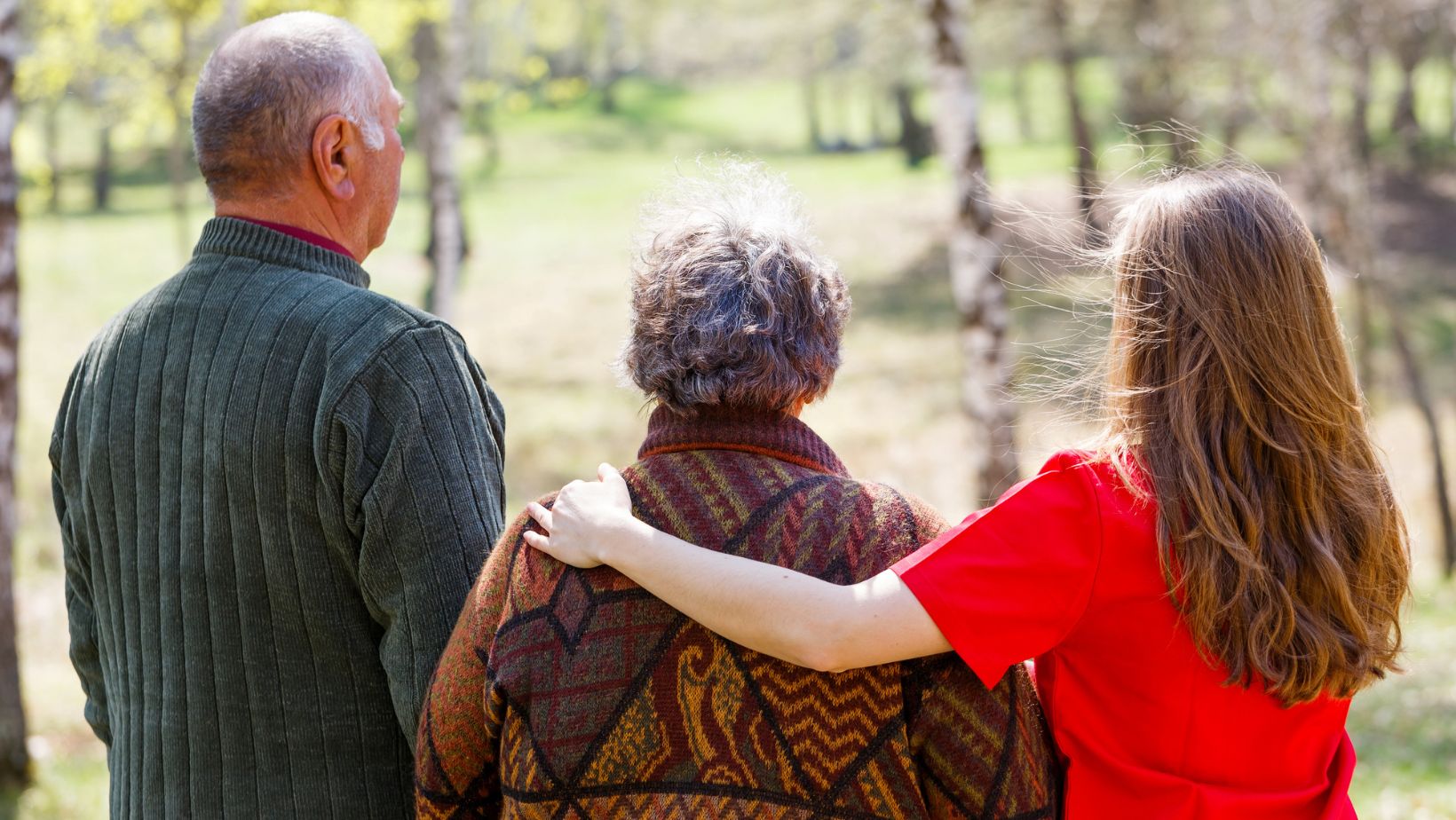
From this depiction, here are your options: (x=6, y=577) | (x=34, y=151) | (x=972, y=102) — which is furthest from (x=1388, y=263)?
(x=6, y=577)

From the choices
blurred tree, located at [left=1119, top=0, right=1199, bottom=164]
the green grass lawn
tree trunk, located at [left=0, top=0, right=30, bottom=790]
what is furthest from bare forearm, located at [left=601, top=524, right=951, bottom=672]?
blurred tree, located at [left=1119, top=0, right=1199, bottom=164]

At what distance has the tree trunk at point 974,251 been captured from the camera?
21.4 feet

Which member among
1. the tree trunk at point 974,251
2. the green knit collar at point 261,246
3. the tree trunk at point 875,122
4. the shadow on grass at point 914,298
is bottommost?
the shadow on grass at point 914,298

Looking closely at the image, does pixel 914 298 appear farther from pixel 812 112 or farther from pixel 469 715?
pixel 469 715

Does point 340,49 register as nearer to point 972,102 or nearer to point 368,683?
point 368,683

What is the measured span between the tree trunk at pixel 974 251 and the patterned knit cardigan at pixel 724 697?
464 cm

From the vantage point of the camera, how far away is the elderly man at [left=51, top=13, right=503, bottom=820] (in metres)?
2.14

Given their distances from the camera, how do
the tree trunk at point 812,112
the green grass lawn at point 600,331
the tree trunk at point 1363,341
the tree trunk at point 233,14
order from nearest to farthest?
the green grass lawn at point 600,331, the tree trunk at point 233,14, the tree trunk at point 1363,341, the tree trunk at point 812,112

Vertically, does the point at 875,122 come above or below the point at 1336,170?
below

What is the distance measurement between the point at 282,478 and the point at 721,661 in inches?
32.0

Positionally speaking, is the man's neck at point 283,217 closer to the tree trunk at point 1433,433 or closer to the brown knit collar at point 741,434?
the brown knit collar at point 741,434

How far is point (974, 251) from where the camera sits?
6629 mm

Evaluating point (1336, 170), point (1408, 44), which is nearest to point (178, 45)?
point (1336, 170)

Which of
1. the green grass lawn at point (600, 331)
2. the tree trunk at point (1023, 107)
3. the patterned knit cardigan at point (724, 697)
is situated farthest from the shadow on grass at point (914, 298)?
the patterned knit cardigan at point (724, 697)
